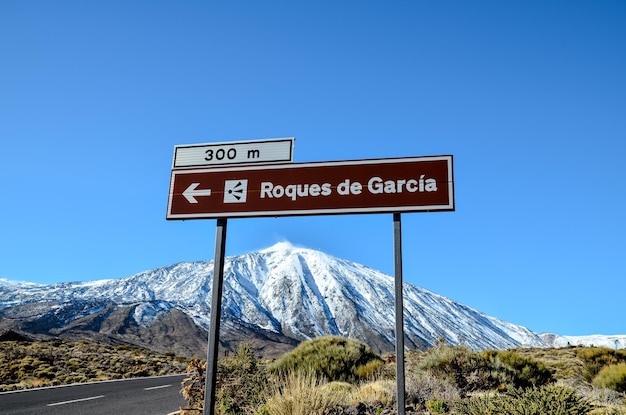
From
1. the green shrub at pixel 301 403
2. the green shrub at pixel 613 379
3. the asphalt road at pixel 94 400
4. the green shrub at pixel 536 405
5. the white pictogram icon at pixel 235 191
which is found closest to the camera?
the green shrub at pixel 536 405

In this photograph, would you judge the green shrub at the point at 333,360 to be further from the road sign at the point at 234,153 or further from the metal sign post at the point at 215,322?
the road sign at the point at 234,153

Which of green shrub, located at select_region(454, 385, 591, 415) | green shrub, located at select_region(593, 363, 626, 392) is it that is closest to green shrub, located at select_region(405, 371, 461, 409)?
green shrub, located at select_region(454, 385, 591, 415)

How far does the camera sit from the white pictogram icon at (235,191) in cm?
782

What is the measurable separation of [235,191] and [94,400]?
8360 mm

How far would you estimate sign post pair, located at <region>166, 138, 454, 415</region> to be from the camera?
7.16 m

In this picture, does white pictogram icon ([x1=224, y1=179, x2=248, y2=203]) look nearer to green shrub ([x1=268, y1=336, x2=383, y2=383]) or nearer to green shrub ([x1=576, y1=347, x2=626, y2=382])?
green shrub ([x1=268, y1=336, x2=383, y2=383])

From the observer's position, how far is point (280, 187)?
304 inches

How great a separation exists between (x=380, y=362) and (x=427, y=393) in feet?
A: 22.6

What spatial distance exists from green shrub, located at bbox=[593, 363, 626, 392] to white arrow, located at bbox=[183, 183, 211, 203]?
12210 millimetres

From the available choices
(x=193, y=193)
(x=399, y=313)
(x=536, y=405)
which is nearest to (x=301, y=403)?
(x=399, y=313)

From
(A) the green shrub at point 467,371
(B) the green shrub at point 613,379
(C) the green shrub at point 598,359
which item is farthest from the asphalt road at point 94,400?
(C) the green shrub at point 598,359

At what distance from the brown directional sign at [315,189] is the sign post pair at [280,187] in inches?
0.5

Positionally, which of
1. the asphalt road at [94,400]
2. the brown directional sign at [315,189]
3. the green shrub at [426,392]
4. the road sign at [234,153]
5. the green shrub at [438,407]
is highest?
the road sign at [234,153]

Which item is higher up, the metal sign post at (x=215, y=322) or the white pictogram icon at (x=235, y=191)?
the white pictogram icon at (x=235, y=191)
